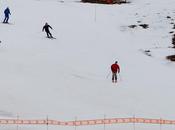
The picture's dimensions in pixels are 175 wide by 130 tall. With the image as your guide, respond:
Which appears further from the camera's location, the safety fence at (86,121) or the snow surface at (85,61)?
the snow surface at (85,61)

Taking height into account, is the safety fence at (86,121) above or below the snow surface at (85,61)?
below

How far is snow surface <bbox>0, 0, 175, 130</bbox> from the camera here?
26.8 m

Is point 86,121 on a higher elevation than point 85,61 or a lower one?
lower

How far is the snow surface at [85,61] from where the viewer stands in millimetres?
26797

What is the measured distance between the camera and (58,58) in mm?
34406

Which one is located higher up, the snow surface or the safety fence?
the snow surface

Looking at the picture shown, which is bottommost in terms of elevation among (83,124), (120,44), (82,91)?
(83,124)

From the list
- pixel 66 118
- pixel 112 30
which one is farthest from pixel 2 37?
pixel 66 118

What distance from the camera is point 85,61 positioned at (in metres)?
34.8

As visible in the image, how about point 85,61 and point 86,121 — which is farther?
point 85,61

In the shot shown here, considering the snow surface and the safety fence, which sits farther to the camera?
the snow surface

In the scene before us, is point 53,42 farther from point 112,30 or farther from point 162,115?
point 162,115

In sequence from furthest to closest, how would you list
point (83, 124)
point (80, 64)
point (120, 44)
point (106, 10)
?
1. point (106, 10)
2. point (120, 44)
3. point (80, 64)
4. point (83, 124)

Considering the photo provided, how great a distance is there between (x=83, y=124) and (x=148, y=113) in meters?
3.84
